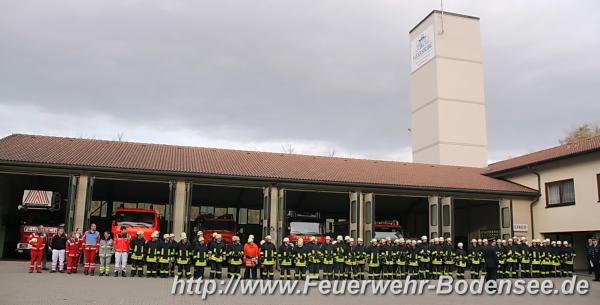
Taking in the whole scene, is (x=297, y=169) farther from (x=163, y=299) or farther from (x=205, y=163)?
(x=163, y=299)

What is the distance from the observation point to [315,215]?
24.1 metres

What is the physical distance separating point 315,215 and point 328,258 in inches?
257

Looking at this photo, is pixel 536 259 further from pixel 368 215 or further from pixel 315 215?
pixel 315 215

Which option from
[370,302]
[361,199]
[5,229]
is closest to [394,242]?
[361,199]

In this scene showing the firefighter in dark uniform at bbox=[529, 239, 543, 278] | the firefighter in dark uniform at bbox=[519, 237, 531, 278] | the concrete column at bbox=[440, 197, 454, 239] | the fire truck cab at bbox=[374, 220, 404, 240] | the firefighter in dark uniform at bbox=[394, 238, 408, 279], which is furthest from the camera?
the concrete column at bbox=[440, 197, 454, 239]

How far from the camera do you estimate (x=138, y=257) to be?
54.2 ft

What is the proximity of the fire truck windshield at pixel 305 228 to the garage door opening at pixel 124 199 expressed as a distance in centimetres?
675

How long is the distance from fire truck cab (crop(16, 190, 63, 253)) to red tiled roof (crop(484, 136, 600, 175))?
21.3 meters

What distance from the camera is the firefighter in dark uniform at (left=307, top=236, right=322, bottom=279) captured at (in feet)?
56.9

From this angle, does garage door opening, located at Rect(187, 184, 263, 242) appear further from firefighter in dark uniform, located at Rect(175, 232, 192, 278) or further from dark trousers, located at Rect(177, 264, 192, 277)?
firefighter in dark uniform, located at Rect(175, 232, 192, 278)

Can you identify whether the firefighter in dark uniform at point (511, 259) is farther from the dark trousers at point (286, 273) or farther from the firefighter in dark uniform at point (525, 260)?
the dark trousers at point (286, 273)

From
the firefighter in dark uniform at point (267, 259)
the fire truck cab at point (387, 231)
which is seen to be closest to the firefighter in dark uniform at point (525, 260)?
the fire truck cab at point (387, 231)

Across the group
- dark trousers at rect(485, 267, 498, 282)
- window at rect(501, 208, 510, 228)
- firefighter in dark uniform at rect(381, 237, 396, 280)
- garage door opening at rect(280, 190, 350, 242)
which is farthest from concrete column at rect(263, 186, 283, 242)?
window at rect(501, 208, 510, 228)

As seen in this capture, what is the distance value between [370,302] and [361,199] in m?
12.4
